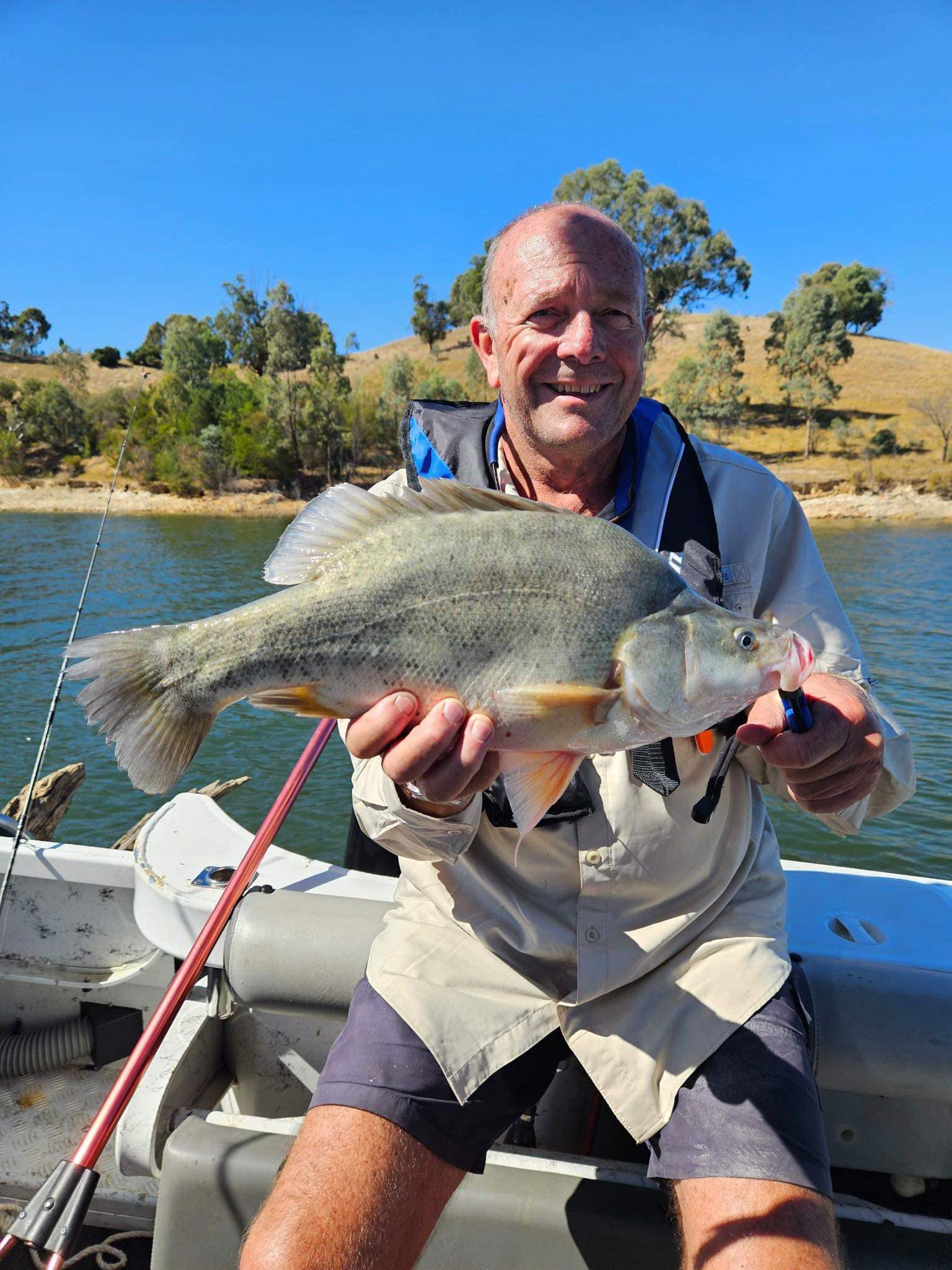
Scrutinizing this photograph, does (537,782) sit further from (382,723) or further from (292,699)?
(292,699)

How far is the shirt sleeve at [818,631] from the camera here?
2.68 metres

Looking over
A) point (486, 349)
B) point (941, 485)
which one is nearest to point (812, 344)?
point (941, 485)

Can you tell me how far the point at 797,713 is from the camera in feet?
7.35

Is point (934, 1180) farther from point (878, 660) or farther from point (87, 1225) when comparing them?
point (878, 660)

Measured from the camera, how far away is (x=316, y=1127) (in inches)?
92.4

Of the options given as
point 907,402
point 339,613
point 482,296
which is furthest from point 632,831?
point 907,402

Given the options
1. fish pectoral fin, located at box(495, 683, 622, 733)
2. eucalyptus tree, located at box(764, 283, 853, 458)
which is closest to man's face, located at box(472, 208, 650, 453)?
fish pectoral fin, located at box(495, 683, 622, 733)

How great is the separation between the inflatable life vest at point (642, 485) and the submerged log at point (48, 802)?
4.26 meters

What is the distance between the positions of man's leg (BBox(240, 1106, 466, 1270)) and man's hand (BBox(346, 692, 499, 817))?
3.18 feet

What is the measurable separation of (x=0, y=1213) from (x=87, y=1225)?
35 centimetres

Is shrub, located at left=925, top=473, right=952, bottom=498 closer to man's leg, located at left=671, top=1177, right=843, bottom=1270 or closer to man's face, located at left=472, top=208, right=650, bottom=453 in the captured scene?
man's face, located at left=472, top=208, right=650, bottom=453

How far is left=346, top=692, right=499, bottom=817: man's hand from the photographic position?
2154mm

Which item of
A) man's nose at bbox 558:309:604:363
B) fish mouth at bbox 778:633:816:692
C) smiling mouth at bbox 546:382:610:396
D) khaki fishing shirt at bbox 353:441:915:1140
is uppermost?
man's nose at bbox 558:309:604:363

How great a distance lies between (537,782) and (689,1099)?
40.8 inches
